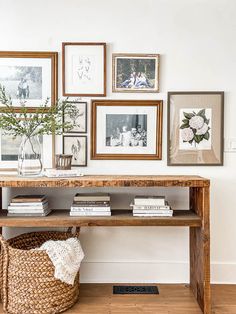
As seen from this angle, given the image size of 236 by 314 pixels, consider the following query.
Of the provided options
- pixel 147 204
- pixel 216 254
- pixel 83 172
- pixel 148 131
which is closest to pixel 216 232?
pixel 216 254

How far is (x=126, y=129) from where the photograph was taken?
2.66 metres

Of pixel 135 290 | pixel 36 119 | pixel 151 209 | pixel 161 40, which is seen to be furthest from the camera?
pixel 161 40

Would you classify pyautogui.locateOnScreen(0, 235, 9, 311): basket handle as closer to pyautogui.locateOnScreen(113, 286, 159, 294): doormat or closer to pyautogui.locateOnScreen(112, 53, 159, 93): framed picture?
pyautogui.locateOnScreen(113, 286, 159, 294): doormat

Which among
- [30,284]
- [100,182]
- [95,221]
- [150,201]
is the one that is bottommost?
[30,284]

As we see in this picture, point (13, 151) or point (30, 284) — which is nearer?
point (30, 284)

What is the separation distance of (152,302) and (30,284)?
0.85 metres

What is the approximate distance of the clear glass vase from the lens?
2.40 m

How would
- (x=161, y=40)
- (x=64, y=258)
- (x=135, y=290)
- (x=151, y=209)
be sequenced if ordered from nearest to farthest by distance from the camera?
1. (x=64, y=258)
2. (x=151, y=209)
3. (x=135, y=290)
4. (x=161, y=40)

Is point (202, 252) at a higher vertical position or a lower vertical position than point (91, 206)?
lower

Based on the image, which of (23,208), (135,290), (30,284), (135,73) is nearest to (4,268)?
(30,284)

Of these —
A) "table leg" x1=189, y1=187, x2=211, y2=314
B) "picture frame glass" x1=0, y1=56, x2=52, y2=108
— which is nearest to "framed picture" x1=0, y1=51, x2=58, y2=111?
"picture frame glass" x1=0, y1=56, x2=52, y2=108

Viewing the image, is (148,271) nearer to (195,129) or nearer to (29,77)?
(195,129)

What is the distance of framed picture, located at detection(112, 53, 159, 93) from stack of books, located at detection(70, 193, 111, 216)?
88cm

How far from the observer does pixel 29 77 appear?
8.63 feet
